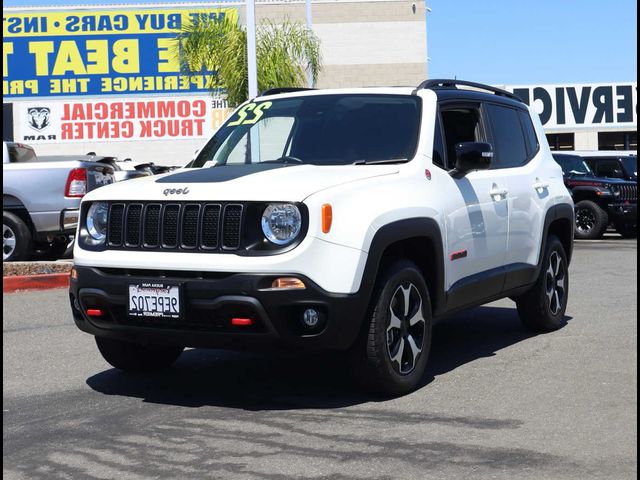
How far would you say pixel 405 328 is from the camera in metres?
6.25

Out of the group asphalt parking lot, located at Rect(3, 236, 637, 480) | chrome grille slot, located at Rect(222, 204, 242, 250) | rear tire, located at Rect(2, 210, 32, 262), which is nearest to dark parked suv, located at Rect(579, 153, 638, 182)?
rear tire, located at Rect(2, 210, 32, 262)

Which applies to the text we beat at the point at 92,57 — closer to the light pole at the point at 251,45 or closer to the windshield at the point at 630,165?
the light pole at the point at 251,45

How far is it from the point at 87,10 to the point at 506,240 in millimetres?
32343

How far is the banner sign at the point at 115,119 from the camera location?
37.5m

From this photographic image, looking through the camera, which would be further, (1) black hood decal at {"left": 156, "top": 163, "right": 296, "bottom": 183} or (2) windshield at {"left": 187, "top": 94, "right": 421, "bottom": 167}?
(2) windshield at {"left": 187, "top": 94, "right": 421, "bottom": 167}

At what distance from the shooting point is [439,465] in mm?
4754

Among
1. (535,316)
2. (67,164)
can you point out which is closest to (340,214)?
(535,316)

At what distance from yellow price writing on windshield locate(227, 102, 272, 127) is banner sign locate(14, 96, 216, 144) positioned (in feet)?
99.4

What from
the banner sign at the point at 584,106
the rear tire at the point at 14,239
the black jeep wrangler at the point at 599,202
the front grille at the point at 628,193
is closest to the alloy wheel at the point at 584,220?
the black jeep wrangler at the point at 599,202

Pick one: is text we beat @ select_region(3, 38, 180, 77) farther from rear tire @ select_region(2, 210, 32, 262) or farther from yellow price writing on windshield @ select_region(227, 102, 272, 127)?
yellow price writing on windshield @ select_region(227, 102, 272, 127)

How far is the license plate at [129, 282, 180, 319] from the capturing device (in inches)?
226

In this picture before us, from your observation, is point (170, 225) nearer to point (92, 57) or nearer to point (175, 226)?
point (175, 226)

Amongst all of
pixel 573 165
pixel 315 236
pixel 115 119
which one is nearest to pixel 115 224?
pixel 315 236

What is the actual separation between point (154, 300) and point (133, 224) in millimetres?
521
